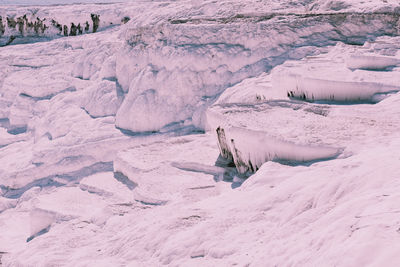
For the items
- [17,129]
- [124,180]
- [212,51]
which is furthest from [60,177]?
[17,129]

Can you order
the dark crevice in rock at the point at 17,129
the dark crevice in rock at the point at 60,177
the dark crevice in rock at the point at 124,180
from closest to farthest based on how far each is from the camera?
the dark crevice in rock at the point at 124,180 < the dark crevice in rock at the point at 60,177 < the dark crevice in rock at the point at 17,129

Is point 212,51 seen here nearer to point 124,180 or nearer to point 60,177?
point 124,180

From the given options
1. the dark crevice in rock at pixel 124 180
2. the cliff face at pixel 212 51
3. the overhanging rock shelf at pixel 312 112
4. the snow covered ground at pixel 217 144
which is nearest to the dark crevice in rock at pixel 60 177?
the snow covered ground at pixel 217 144

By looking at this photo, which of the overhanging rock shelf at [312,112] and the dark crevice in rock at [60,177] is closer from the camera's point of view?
the overhanging rock shelf at [312,112]

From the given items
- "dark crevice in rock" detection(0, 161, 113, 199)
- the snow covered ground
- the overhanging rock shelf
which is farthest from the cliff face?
"dark crevice in rock" detection(0, 161, 113, 199)

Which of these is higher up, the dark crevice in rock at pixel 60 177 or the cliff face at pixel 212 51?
the cliff face at pixel 212 51

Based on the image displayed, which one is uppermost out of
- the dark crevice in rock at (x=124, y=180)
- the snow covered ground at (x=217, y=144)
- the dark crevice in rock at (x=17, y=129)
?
the snow covered ground at (x=217, y=144)

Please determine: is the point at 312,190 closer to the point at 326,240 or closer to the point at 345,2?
the point at 326,240

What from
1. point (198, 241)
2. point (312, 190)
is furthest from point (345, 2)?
point (198, 241)

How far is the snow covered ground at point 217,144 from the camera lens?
3746 millimetres

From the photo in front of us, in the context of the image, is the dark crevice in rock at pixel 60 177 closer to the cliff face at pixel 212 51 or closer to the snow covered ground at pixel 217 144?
the snow covered ground at pixel 217 144

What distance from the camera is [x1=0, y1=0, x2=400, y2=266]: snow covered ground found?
3746 millimetres

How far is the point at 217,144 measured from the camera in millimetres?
7375

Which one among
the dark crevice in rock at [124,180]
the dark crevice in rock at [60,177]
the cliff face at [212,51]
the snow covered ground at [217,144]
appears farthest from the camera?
the dark crevice in rock at [60,177]
